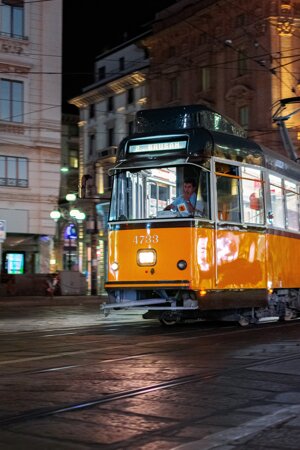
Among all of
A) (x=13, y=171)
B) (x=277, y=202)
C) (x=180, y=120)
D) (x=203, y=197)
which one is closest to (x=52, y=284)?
(x=13, y=171)

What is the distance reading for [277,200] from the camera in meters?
15.0

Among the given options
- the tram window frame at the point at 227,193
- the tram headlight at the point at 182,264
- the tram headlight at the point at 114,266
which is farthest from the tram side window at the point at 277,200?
the tram headlight at the point at 114,266

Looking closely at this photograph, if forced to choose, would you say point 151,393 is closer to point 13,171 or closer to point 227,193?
point 227,193

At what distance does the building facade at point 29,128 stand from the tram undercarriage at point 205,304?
18.5m

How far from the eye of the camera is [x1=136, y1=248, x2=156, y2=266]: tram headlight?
1270cm

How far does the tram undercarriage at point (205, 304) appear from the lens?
41.1 feet

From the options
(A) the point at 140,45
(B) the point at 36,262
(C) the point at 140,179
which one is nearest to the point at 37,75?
(B) the point at 36,262

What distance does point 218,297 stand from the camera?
12812mm

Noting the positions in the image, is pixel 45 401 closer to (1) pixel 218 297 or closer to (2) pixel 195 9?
(1) pixel 218 297

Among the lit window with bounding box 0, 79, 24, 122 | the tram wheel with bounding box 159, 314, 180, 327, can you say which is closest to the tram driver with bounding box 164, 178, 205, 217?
the tram wheel with bounding box 159, 314, 180, 327

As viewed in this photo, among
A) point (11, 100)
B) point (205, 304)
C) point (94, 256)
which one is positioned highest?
point (11, 100)

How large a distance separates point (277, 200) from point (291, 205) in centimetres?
94

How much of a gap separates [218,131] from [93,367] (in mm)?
6521

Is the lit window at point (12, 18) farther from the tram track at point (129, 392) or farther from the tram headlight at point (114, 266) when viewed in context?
the tram track at point (129, 392)
